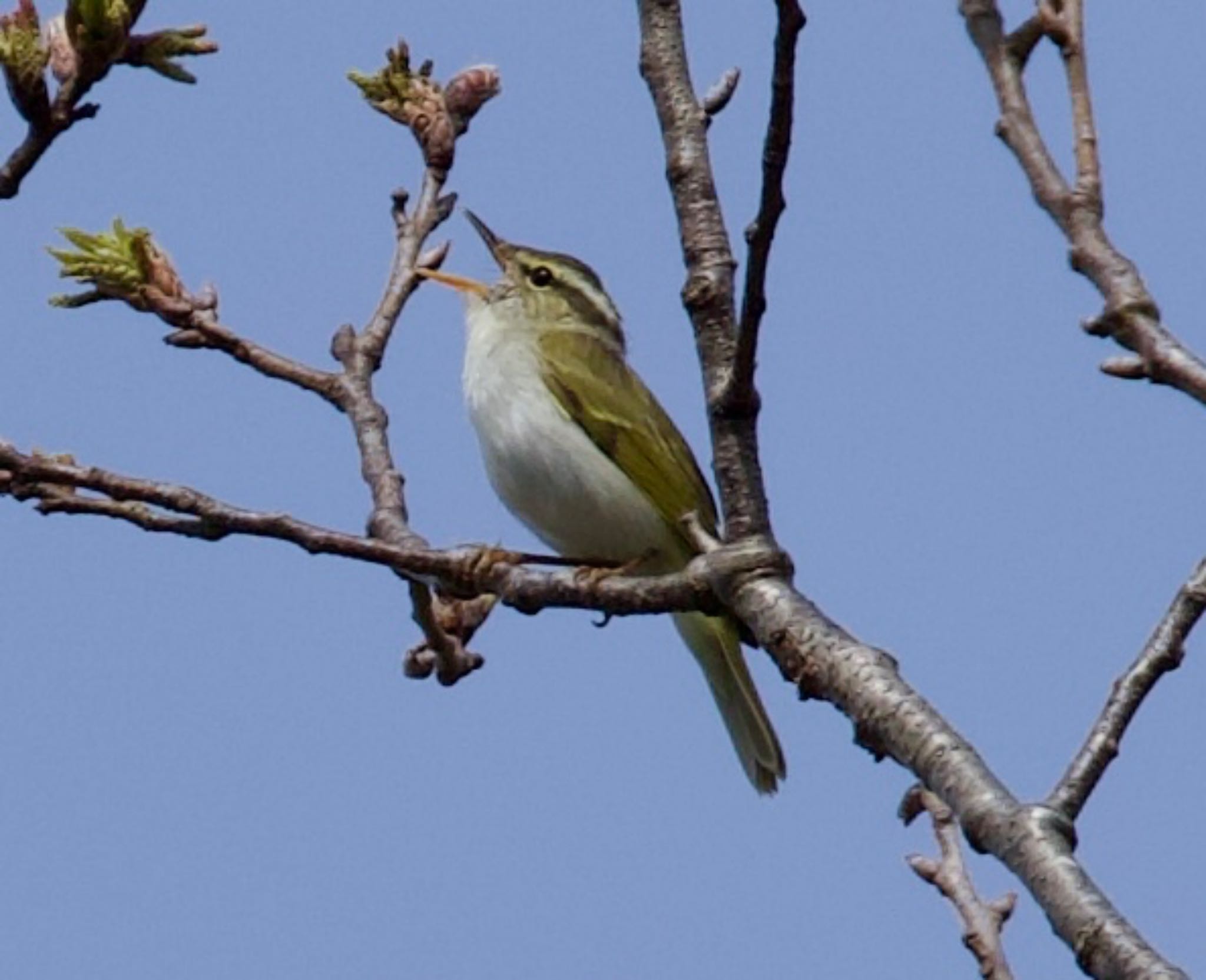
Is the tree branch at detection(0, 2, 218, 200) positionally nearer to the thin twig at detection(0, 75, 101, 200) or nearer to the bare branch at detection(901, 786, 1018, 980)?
the thin twig at detection(0, 75, 101, 200)

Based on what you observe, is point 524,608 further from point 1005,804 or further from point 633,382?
point 633,382

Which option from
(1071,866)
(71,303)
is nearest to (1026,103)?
(1071,866)

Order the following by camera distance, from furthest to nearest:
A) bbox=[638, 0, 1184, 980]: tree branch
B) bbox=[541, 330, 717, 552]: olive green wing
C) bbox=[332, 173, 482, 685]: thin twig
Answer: bbox=[541, 330, 717, 552]: olive green wing → bbox=[332, 173, 482, 685]: thin twig → bbox=[638, 0, 1184, 980]: tree branch

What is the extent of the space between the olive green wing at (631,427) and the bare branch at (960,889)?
11.6ft

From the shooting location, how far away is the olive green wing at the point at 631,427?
709cm

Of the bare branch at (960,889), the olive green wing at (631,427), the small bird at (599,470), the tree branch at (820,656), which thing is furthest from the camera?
the olive green wing at (631,427)

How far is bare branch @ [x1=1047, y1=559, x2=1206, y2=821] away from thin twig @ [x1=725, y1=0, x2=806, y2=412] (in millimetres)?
759

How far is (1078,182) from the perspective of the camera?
239 centimetres

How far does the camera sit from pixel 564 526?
273 inches

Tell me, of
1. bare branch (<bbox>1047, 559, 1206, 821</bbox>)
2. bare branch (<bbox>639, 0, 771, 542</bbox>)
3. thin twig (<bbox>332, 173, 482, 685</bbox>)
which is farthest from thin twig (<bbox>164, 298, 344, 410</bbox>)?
bare branch (<bbox>1047, 559, 1206, 821</bbox>)

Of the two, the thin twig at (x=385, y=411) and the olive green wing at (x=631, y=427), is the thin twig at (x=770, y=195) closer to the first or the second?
the thin twig at (x=385, y=411)

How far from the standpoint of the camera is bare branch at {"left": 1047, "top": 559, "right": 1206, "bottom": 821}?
280 cm

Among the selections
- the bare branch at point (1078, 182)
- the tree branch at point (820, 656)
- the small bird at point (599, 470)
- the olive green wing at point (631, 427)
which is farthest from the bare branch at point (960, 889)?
the olive green wing at point (631, 427)

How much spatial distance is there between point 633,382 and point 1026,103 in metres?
5.24
